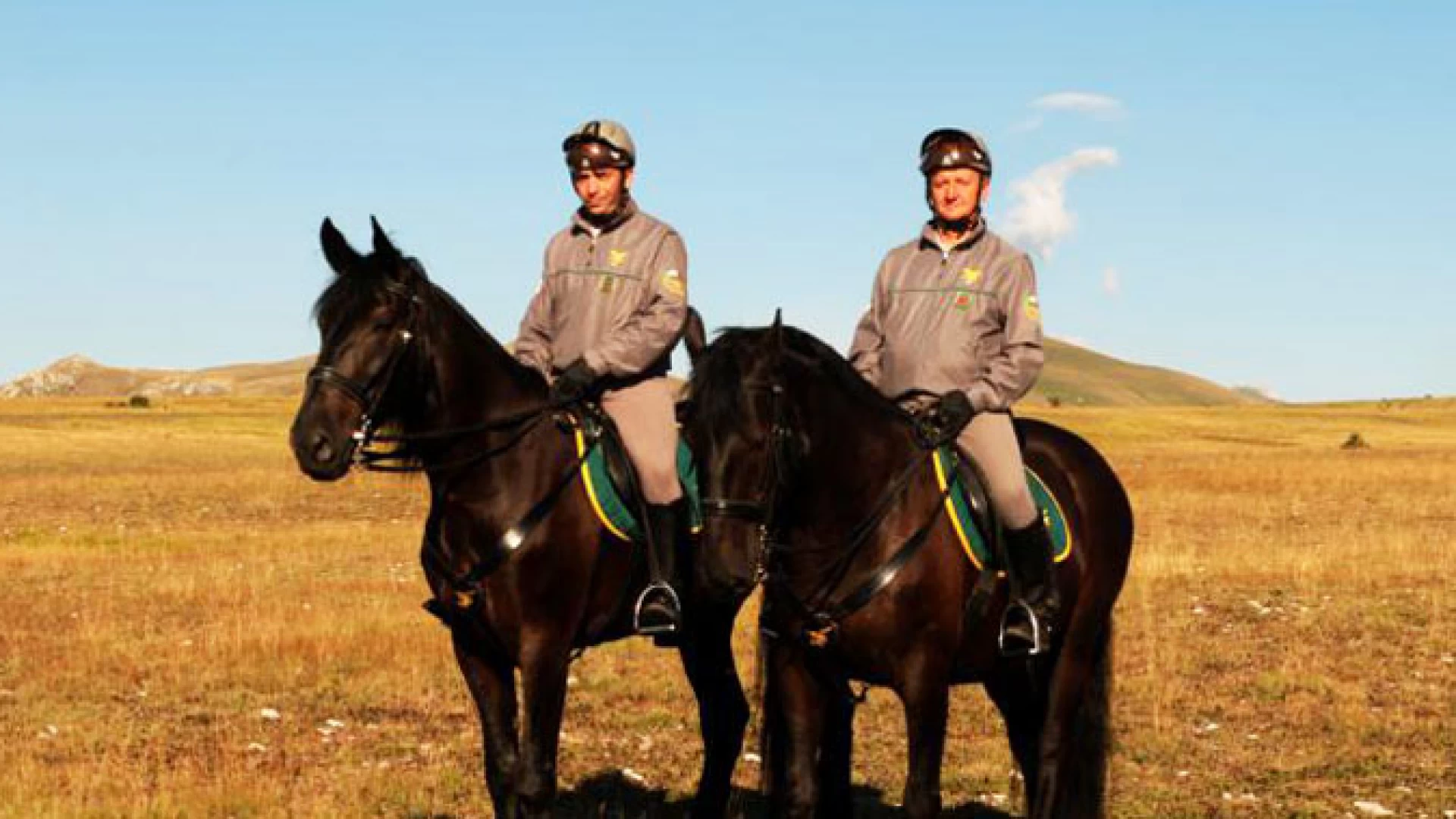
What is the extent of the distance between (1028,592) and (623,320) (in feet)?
8.91

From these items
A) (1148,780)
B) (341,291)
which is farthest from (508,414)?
(1148,780)

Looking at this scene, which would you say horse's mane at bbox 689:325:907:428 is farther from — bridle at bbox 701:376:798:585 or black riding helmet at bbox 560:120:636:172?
black riding helmet at bbox 560:120:636:172

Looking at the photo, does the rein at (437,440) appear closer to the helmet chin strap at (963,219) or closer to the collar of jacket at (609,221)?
the collar of jacket at (609,221)

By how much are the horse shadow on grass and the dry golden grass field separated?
0.13 feet

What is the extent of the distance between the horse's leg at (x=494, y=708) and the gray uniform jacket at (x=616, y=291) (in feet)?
5.61

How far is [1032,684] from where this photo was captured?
342 inches

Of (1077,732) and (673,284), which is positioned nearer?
(673,284)

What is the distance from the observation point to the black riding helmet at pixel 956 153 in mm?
7793

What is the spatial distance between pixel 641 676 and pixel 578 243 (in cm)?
644

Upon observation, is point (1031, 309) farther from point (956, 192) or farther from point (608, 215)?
point (608, 215)

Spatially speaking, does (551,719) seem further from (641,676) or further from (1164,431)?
(1164,431)

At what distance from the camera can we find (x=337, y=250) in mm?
6996

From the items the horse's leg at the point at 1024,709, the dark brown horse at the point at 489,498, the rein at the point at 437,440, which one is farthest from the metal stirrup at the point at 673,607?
the horse's leg at the point at 1024,709

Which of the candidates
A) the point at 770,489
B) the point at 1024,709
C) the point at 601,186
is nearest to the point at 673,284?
the point at 601,186
